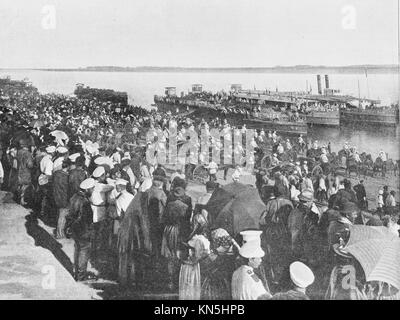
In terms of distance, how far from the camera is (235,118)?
850 centimetres

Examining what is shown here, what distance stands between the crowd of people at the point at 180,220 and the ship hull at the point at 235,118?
0.61 feet

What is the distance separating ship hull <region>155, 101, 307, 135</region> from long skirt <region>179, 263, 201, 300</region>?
2494mm

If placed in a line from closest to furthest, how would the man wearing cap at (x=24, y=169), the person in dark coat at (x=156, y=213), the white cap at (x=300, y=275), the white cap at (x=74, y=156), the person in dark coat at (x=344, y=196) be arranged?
the white cap at (x=300, y=275), the person in dark coat at (x=156, y=213), the person in dark coat at (x=344, y=196), the white cap at (x=74, y=156), the man wearing cap at (x=24, y=169)

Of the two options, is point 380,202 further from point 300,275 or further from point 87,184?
point 87,184

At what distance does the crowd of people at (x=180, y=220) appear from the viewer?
7.43 meters

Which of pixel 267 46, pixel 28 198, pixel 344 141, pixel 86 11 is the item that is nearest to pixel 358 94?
pixel 344 141

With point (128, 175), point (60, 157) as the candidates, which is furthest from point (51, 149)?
point (128, 175)

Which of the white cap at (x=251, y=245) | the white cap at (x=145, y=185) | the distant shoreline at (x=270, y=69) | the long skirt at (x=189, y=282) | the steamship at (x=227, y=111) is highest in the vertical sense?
the distant shoreline at (x=270, y=69)

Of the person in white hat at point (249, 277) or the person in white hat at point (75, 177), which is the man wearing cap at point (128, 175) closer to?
the person in white hat at point (75, 177)

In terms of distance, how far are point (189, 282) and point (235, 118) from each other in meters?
A: 2.80

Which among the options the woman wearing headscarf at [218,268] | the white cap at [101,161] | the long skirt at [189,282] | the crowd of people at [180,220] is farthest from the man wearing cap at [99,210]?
the woman wearing headscarf at [218,268]
